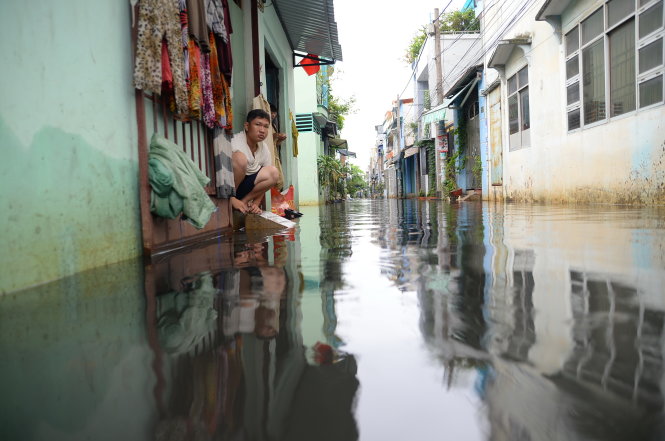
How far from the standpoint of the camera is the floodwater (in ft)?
1.89

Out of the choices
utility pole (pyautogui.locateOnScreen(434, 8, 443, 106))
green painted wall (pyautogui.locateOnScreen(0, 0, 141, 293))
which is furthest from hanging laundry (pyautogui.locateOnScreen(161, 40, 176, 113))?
utility pole (pyautogui.locateOnScreen(434, 8, 443, 106))

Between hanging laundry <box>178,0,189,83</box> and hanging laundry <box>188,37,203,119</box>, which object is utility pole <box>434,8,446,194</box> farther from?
hanging laundry <box>178,0,189,83</box>

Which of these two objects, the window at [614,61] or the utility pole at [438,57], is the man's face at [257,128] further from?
the utility pole at [438,57]

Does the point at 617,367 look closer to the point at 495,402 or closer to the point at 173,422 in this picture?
the point at 495,402

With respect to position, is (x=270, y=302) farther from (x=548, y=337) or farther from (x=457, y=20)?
(x=457, y=20)

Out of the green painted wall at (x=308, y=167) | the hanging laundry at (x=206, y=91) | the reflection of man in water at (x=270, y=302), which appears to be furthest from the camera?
the green painted wall at (x=308, y=167)

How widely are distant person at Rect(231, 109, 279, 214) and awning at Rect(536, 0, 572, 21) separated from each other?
5.89 meters

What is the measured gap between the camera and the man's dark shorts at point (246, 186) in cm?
449

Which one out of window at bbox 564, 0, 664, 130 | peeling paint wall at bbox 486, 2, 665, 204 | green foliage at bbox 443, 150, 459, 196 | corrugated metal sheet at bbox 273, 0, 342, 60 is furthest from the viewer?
green foliage at bbox 443, 150, 459, 196

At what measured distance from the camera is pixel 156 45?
2.51 metres

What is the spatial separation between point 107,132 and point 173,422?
1.91 m

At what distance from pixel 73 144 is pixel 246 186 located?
8.74ft

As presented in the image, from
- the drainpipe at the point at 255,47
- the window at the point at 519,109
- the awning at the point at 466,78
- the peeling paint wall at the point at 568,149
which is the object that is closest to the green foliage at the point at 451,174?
the awning at the point at 466,78

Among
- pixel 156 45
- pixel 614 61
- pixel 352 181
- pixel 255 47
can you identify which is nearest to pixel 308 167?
pixel 255 47
